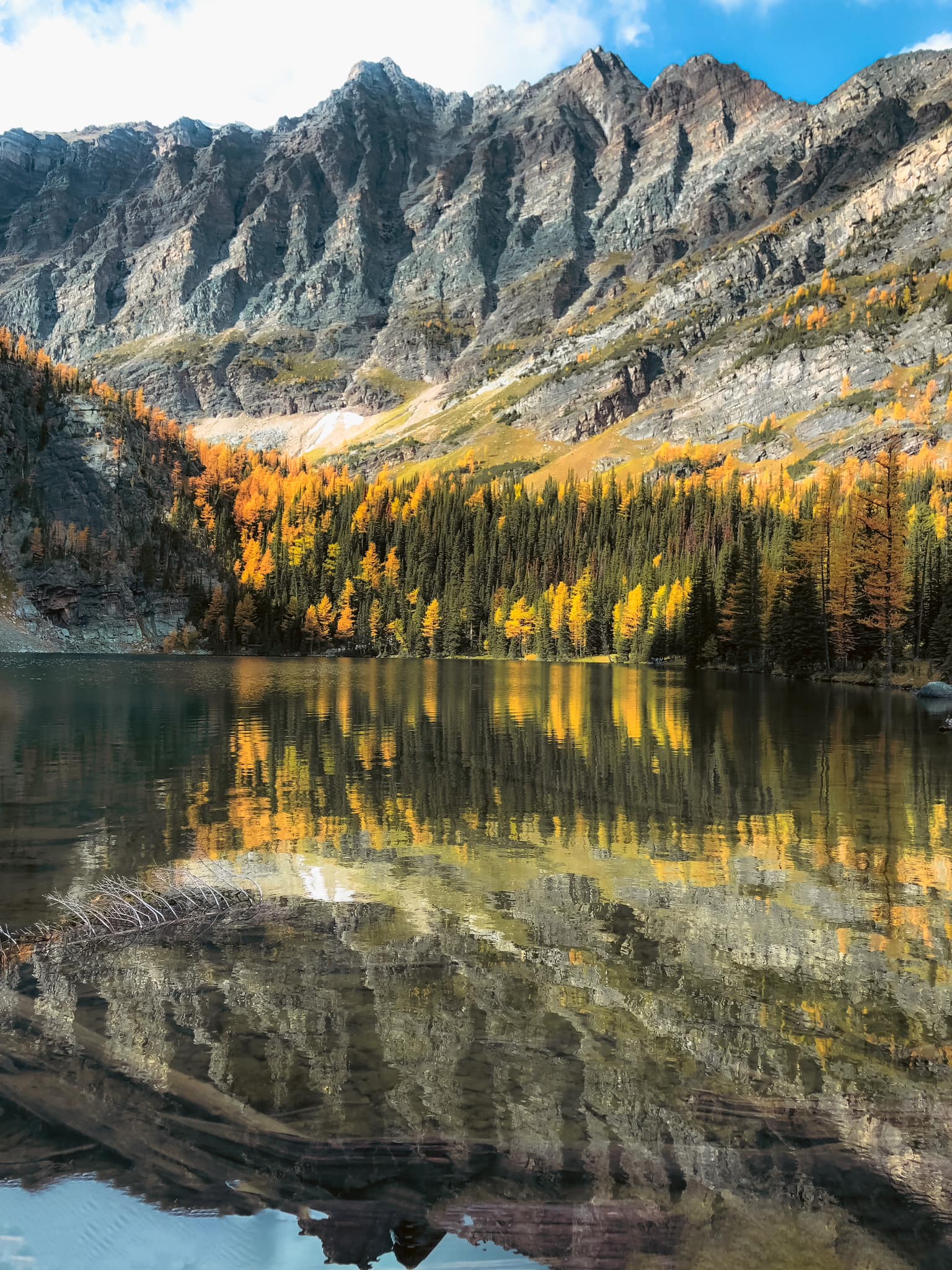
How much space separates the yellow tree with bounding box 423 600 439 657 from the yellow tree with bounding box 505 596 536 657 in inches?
639

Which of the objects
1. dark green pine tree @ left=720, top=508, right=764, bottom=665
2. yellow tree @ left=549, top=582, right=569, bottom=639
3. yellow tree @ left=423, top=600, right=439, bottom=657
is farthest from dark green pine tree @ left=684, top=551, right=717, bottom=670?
yellow tree @ left=423, top=600, right=439, bottom=657

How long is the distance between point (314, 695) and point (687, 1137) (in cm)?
5520

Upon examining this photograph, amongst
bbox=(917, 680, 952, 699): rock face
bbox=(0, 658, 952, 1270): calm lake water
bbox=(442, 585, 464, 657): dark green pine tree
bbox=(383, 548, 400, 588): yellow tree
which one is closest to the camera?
bbox=(0, 658, 952, 1270): calm lake water

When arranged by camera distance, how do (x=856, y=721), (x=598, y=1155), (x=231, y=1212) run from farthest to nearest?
(x=856, y=721) < (x=598, y=1155) < (x=231, y=1212)

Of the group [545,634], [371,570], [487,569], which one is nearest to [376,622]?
[371,570]

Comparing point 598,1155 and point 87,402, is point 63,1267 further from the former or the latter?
point 87,402

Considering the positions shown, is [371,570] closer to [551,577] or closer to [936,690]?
[551,577]

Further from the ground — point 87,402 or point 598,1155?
point 87,402

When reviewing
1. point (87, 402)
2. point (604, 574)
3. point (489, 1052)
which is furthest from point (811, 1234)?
point (87, 402)

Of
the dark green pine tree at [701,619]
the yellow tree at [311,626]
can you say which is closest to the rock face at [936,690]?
the dark green pine tree at [701,619]

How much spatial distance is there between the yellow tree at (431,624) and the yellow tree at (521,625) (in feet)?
53.3

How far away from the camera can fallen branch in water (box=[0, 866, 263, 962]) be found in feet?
38.1

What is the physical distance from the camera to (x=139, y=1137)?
22.9ft

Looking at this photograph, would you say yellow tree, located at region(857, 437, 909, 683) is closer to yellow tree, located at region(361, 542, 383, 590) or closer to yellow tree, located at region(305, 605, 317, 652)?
yellow tree, located at region(305, 605, 317, 652)
